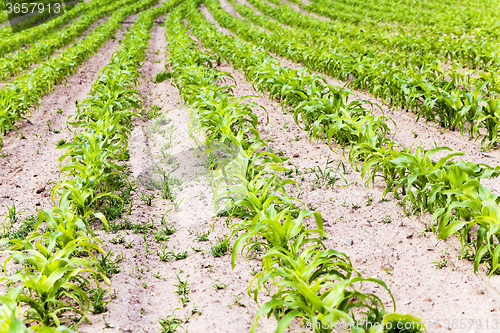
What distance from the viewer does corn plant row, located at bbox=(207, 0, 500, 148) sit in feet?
14.1

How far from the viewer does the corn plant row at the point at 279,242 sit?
189 cm

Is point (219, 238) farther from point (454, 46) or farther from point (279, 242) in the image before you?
point (454, 46)

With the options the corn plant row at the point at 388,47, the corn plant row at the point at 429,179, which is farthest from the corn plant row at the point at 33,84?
the corn plant row at the point at 388,47

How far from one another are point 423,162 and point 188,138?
3.21 m

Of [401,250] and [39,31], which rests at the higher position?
[39,31]

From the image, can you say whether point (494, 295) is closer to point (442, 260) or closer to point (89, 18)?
point (442, 260)

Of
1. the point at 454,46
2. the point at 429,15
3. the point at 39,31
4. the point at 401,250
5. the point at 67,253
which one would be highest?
the point at 39,31

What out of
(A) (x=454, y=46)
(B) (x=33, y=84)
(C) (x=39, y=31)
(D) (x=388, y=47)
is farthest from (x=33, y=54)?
(A) (x=454, y=46)

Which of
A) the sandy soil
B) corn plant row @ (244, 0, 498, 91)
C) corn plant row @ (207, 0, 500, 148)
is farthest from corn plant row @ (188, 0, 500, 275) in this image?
corn plant row @ (244, 0, 498, 91)

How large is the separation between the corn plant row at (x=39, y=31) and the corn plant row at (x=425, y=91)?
9108 millimetres

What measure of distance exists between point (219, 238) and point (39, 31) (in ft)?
50.9

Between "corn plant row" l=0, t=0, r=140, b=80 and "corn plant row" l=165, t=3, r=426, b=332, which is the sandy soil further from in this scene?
"corn plant row" l=0, t=0, r=140, b=80

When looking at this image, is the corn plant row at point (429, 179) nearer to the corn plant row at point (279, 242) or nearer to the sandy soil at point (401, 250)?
the sandy soil at point (401, 250)

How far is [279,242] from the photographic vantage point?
2.43 m
